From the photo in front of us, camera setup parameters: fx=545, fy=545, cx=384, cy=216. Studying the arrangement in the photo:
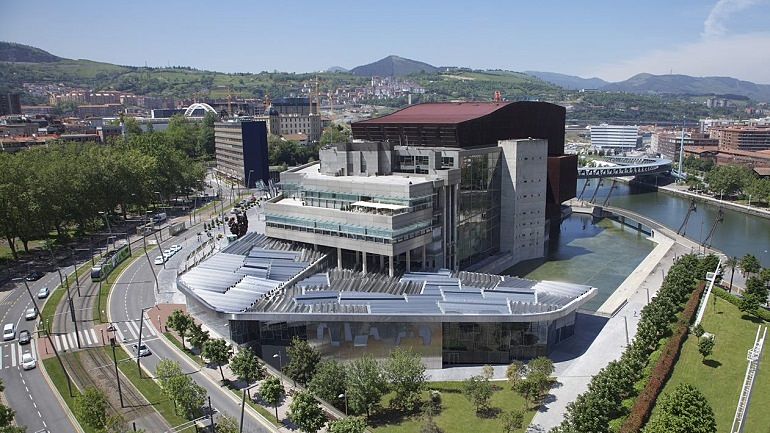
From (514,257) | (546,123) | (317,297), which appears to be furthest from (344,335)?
(546,123)

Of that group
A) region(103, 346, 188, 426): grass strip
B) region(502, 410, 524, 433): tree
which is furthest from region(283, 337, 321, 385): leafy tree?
region(502, 410, 524, 433): tree

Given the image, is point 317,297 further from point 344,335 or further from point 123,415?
point 123,415

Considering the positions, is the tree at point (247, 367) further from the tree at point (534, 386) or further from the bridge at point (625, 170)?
the bridge at point (625, 170)

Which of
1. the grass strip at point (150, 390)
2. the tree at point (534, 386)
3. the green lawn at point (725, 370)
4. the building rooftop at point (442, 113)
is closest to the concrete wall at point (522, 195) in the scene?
the building rooftop at point (442, 113)

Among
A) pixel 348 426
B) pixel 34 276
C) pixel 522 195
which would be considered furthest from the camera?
pixel 522 195

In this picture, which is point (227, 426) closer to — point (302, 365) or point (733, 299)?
point (302, 365)

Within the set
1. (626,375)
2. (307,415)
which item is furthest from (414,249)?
(307,415)

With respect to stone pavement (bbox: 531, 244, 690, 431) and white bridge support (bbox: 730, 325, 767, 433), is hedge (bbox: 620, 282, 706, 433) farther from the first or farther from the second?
white bridge support (bbox: 730, 325, 767, 433)
